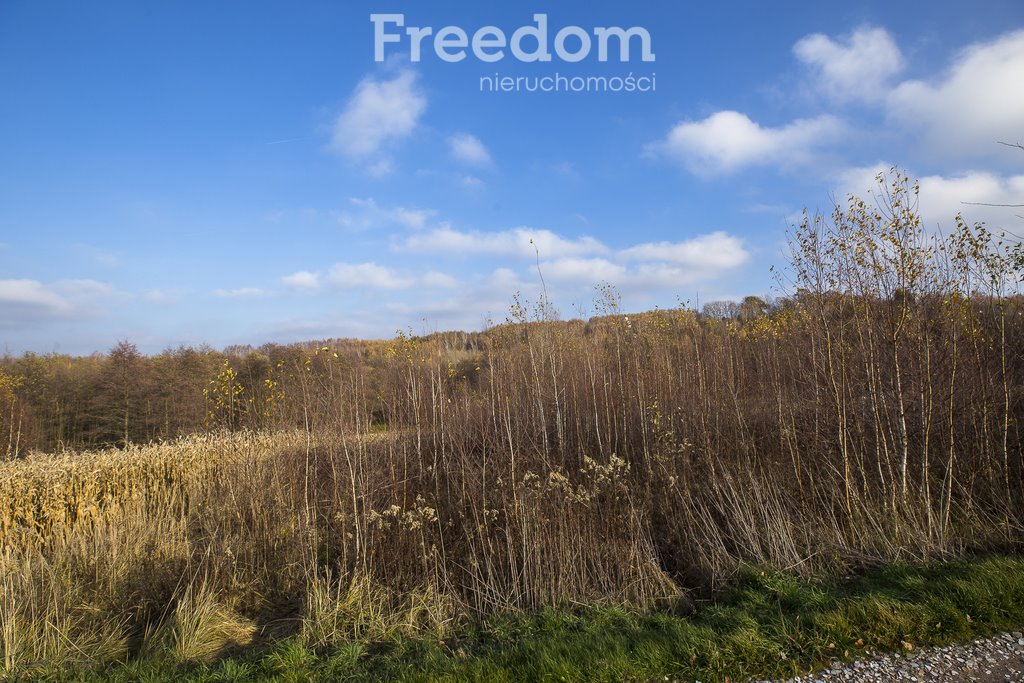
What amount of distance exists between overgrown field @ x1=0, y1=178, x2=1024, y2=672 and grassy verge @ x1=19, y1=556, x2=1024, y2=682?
0.39 metres

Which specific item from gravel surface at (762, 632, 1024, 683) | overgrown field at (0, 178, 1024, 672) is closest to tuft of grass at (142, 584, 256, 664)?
overgrown field at (0, 178, 1024, 672)

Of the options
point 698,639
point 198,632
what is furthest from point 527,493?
point 198,632

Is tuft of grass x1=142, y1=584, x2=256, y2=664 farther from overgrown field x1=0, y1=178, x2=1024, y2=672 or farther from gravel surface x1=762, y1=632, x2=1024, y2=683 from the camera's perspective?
gravel surface x1=762, y1=632, x2=1024, y2=683

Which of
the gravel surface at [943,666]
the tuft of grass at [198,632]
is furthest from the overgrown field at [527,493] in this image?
the gravel surface at [943,666]

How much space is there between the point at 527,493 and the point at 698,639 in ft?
8.07

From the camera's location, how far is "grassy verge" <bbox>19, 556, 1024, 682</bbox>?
3625 mm

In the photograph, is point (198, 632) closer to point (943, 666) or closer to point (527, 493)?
point (527, 493)

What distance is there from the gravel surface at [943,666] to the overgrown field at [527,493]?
172 centimetres

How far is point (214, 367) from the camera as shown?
18547 millimetres

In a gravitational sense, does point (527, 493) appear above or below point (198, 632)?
above

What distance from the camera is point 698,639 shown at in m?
3.83

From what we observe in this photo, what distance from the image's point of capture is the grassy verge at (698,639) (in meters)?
3.62

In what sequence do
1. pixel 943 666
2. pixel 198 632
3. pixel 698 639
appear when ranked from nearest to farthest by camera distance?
pixel 943 666, pixel 698 639, pixel 198 632

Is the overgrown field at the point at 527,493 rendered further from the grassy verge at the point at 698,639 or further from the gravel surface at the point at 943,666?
the gravel surface at the point at 943,666
